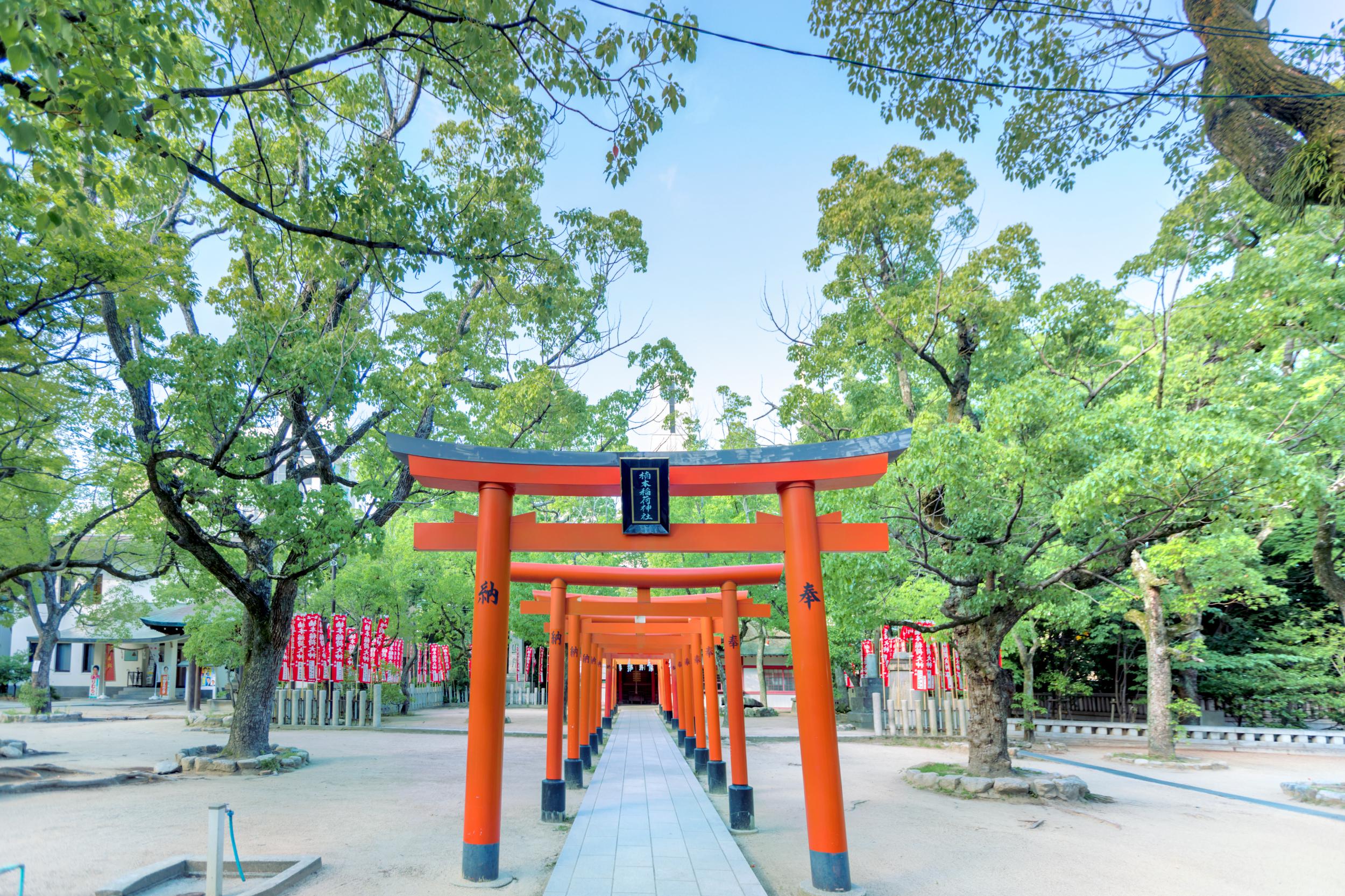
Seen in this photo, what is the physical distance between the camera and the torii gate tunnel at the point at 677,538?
5965 millimetres

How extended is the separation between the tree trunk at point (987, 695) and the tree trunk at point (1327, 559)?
4066mm

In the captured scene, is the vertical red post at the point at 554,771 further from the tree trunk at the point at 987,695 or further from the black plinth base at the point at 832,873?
the tree trunk at the point at 987,695

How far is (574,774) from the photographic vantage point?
36.6ft

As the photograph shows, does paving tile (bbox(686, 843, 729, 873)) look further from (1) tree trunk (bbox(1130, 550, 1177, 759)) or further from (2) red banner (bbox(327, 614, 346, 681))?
(2) red banner (bbox(327, 614, 346, 681))

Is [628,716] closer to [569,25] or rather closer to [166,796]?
[166,796]

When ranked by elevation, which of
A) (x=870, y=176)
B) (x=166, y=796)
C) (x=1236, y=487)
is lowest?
(x=166, y=796)

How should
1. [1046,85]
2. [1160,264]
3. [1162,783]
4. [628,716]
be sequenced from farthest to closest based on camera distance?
[628,716] < [1162,783] < [1160,264] < [1046,85]

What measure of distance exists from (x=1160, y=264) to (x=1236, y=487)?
16.3 feet

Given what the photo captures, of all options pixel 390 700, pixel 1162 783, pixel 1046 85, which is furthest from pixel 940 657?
pixel 390 700

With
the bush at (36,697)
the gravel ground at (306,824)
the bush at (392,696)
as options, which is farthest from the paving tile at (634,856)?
the bush at (36,697)

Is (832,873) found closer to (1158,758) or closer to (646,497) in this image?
(646,497)

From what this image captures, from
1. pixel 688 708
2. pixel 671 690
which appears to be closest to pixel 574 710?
pixel 688 708

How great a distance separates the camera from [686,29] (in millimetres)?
5355

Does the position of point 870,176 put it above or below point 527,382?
above
